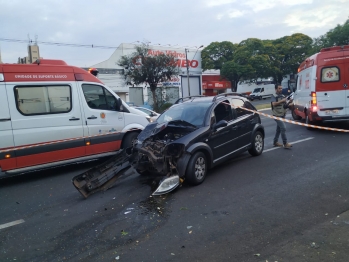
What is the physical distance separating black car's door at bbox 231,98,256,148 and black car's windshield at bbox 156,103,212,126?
3.34 ft

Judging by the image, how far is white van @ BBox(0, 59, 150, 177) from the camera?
7047mm

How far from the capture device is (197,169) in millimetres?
6195

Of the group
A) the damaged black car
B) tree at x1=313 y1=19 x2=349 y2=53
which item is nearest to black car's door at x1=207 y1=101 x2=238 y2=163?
the damaged black car

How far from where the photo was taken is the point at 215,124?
6723mm

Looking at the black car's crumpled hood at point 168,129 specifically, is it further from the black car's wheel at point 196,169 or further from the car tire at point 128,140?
the car tire at point 128,140

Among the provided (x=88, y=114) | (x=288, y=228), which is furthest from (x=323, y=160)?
(x=88, y=114)

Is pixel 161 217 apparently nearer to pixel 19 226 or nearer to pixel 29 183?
pixel 19 226

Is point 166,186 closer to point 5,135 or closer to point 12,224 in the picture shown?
point 12,224

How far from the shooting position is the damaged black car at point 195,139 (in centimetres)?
596

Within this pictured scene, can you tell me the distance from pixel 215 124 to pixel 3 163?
4.65 m

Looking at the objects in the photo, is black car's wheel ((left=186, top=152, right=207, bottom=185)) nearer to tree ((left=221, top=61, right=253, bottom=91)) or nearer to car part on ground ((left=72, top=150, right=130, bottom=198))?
car part on ground ((left=72, top=150, right=130, bottom=198))

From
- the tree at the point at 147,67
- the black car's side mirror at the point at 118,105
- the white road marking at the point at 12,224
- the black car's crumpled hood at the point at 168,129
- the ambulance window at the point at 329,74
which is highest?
the tree at the point at 147,67

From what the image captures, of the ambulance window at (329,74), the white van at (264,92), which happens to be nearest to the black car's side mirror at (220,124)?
the ambulance window at (329,74)

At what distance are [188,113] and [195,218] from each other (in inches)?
116
